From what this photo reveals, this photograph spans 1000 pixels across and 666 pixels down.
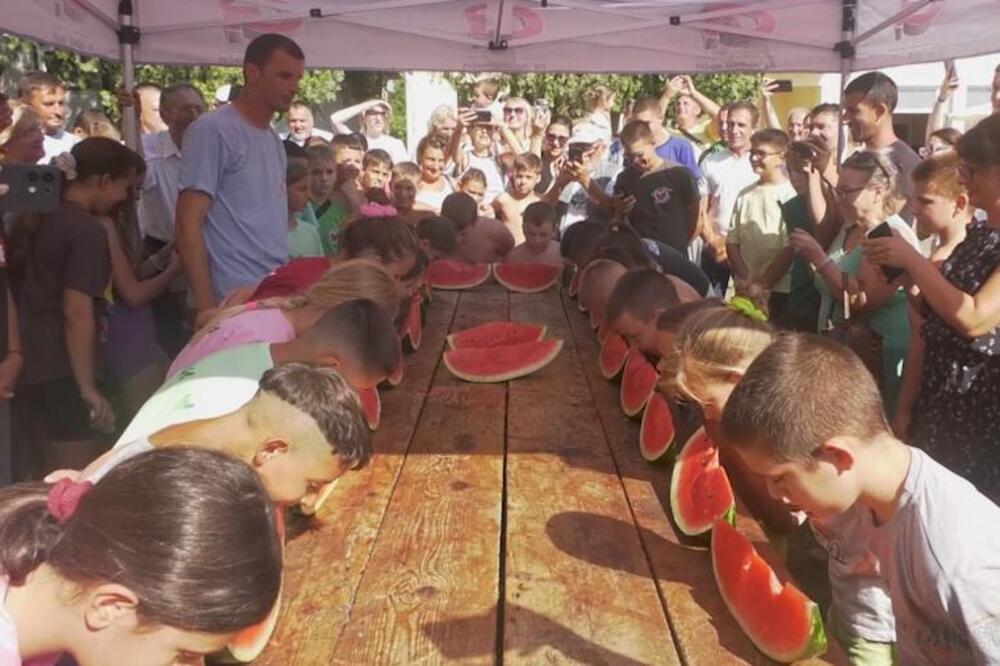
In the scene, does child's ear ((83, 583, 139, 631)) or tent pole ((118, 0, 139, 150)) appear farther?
tent pole ((118, 0, 139, 150))

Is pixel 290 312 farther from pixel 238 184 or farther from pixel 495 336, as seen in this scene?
pixel 495 336

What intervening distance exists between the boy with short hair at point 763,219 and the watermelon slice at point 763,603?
480 centimetres

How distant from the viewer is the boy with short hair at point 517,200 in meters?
8.35

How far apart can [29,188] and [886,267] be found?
3821 millimetres

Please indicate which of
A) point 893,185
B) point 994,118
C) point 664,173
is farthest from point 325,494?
point 664,173

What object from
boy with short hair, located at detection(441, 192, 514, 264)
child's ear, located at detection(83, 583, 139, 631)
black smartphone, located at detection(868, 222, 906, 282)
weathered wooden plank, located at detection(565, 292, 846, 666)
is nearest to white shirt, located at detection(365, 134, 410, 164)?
boy with short hair, located at detection(441, 192, 514, 264)

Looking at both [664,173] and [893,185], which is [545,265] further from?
[893,185]

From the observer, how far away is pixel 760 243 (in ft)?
23.3

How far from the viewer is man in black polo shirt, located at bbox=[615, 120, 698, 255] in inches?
276

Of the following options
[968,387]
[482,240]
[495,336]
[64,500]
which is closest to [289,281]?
[495,336]

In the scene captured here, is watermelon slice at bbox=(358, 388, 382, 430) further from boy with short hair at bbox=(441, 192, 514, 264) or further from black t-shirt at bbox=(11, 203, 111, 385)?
boy with short hair at bbox=(441, 192, 514, 264)

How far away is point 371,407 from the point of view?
3705 millimetres

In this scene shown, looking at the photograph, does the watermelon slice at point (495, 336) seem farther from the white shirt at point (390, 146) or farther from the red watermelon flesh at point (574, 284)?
the white shirt at point (390, 146)

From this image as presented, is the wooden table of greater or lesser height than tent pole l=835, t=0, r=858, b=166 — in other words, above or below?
below
